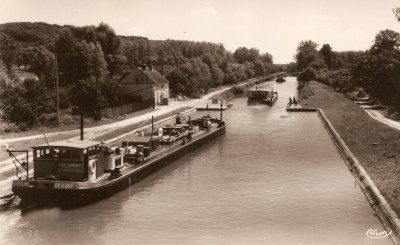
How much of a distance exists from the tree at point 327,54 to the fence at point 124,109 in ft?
416

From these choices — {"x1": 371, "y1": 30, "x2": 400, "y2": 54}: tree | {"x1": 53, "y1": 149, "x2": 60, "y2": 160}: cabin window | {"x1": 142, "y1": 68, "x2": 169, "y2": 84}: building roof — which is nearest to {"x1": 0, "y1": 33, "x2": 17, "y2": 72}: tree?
{"x1": 142, "y1": 68, "x2": 169, "y2": 84}: building roof

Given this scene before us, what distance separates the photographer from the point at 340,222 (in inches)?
967

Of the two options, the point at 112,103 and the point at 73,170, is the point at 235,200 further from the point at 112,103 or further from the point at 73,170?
the point at 112,103

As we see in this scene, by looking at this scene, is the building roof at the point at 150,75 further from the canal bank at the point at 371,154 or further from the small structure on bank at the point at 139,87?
the canal bank at the point at 371,154

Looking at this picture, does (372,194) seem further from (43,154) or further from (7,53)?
(7,53)

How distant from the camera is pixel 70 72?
250 ft

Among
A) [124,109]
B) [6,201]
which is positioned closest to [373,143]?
[6,201]

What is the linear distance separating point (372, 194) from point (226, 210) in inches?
347

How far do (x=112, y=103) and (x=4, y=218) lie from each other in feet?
133

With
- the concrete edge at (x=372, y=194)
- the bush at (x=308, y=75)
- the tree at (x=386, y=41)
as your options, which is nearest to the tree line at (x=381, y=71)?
the tree at (x=386, y=41)

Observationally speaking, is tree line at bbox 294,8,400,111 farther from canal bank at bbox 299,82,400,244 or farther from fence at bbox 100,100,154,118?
fence at bbox 100,100,154,118

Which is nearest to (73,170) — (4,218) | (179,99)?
(4,218)

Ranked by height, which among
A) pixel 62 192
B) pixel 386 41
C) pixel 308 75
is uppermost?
pixel 386 41

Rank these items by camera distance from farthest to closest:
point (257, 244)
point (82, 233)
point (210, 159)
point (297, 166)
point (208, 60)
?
point (208, 60) → point (210, 159) → point (297, 166) → point (82, 233) → point (257, 244)
